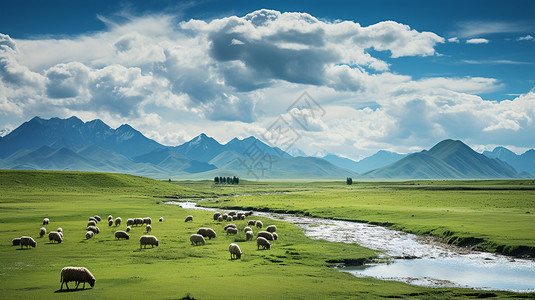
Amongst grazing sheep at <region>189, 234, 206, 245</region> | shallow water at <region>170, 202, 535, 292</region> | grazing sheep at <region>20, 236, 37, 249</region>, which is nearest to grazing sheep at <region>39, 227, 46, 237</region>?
grazing sheep at <region>20, 236, 37, 249</region>

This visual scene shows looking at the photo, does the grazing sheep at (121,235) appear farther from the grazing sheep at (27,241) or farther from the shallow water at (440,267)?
the shallow water at (440,267)

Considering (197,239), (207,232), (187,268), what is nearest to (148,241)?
(197,239)

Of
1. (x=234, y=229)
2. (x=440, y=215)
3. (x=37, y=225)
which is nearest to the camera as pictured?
(x=234, y=229)

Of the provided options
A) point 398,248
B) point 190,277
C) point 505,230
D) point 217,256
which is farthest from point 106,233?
point 505,230

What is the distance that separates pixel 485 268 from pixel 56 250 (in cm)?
3858

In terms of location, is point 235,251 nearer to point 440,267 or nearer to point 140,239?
point 140,239

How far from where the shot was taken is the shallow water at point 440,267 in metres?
27.1

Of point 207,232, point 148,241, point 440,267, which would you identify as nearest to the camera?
point 440,267

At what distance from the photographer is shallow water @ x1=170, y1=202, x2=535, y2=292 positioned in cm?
2714

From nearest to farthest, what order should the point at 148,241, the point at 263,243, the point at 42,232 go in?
1. the point at 263,243
2. the point at 148,241
3. the point at 42,232

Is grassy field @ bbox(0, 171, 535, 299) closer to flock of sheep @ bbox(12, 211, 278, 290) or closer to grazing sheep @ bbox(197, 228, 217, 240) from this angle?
flock of sheep @ bbox(12, 211, 278, 290)

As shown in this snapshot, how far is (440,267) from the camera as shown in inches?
1272

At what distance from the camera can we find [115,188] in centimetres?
14488

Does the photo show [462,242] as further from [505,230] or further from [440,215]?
[440,215]
